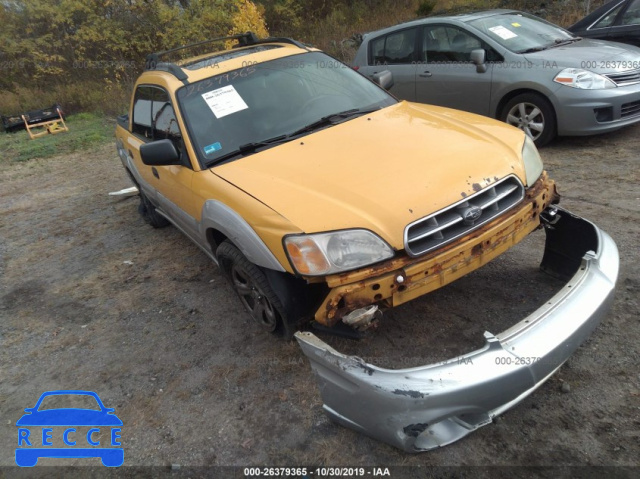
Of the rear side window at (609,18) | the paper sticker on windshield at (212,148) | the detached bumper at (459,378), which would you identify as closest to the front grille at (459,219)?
the detached bumper at (459,378)

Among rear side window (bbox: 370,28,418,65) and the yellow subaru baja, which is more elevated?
rear side window (bbox: 370,28,418,65)

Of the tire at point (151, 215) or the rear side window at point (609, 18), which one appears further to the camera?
the rear side window at point (609, 18)

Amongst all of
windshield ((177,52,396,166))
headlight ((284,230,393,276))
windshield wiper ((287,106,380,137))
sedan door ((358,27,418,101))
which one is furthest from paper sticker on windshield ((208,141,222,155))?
sedan door ((358,27,418,101))

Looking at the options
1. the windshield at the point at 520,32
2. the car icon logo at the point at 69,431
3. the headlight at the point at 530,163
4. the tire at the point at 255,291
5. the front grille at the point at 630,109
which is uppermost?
the windshield at the point at 520,32

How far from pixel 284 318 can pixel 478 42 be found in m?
4.78

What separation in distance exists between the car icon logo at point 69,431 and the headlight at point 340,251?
4.77 ft

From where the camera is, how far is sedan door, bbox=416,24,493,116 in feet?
18.5

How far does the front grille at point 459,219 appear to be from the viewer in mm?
2189

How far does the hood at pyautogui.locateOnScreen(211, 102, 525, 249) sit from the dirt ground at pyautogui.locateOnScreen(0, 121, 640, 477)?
2.98 ft

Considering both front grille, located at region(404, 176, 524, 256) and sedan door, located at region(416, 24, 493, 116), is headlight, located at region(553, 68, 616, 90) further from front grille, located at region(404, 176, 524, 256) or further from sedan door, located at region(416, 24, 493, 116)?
front grille, located at region(404, 176, 524, 256)

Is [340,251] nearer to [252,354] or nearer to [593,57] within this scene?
[252,354]

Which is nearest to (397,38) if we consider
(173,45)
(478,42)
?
(478,42)

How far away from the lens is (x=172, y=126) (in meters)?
3.31

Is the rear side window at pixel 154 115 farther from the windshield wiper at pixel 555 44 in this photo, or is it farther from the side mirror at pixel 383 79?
the windshield wiper at pixel 555 44
